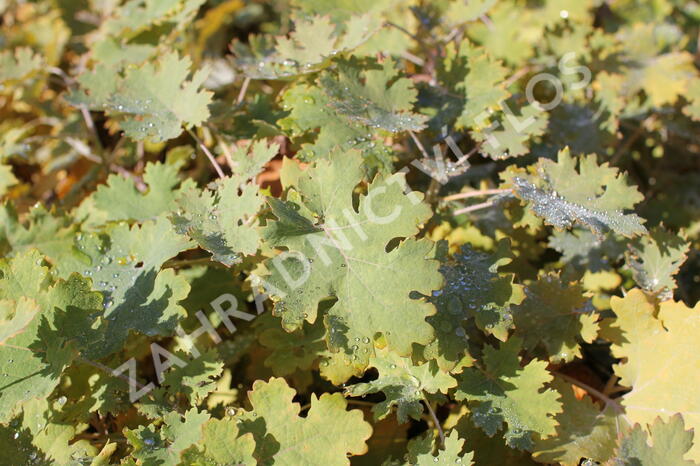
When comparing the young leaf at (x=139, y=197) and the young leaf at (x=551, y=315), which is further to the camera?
the young leaf at (x=139, y=197)

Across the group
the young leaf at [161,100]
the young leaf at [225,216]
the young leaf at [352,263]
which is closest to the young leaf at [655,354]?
the young leaf at [352,263]

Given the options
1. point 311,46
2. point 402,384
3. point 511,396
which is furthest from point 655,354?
point 311,46

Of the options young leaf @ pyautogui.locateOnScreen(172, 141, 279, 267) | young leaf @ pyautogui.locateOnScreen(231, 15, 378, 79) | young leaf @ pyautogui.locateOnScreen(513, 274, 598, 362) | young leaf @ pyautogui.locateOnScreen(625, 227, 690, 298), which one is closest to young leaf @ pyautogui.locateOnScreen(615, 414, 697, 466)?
young leaf @ pyautogui.locateOnScreen(513, 274, 598, 362)

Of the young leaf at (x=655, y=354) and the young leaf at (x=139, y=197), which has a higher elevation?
the young leaf at (x=139, y=197)

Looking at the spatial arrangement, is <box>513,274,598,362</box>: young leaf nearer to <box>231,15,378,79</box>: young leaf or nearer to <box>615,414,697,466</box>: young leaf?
<box>615,414,697,466</box>: young leaf

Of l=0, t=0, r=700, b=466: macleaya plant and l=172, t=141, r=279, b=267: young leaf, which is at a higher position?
l=172, t=141, r=279, b=267: young leaf

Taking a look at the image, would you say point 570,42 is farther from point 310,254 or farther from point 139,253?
point 139,253

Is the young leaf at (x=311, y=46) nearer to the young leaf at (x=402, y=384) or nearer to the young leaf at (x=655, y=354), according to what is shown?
the young leaf at (x=402, y=384)

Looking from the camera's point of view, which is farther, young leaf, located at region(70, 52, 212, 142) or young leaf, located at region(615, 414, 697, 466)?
young leaf, located at region(70, 52, 212, 142)

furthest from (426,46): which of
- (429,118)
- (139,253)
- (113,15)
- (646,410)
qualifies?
(113,15)
